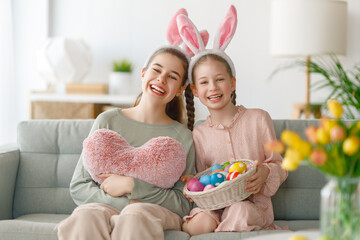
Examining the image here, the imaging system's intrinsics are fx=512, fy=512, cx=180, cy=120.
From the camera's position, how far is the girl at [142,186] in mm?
1654

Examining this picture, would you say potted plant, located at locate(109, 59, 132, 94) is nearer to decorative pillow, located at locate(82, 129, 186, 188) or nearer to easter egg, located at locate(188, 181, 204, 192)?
decorative pillow, located at locate(82, 129, 186, 188)

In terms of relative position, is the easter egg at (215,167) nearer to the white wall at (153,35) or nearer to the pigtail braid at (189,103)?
the pigtail braid at (189,103)

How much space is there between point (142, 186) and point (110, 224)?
0.68 feet

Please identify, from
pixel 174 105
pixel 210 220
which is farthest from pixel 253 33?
pixel 210 220

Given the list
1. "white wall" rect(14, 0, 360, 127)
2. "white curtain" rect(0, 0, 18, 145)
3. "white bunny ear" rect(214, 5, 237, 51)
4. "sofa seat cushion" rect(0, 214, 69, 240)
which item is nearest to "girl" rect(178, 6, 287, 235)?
"white bunny ear" rect(214, 5, 237, 51)

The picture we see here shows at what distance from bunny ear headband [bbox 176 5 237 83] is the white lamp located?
1.44m

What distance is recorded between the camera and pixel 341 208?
1.02 meters

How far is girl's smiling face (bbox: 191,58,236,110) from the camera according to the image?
2008mm

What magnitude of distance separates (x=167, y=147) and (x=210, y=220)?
1.03 ft

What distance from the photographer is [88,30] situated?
4094mm

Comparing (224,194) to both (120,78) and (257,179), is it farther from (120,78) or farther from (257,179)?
(120,78)

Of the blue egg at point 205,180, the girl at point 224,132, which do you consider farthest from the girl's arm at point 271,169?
the blue egg at point 205,180

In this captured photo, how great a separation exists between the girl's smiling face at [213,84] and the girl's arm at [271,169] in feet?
0.61

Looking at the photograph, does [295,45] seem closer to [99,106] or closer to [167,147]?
[99,106]
